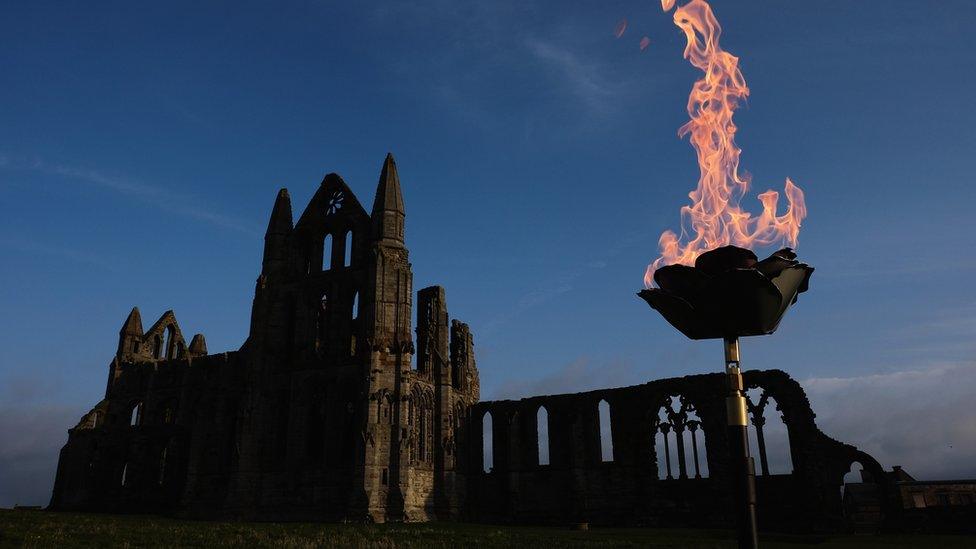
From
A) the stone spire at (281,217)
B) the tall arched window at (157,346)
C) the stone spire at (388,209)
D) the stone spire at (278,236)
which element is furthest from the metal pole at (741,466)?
the tall arched window at (157,346)

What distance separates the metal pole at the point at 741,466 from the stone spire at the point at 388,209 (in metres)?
34.5

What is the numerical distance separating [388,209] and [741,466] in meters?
35.7

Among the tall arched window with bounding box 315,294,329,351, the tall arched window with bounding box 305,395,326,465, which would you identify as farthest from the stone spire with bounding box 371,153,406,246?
the tall arched window with bounding box 305,395,326,465

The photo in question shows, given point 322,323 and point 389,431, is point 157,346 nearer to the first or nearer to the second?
point 322,323

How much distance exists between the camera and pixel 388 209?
38.3 metres

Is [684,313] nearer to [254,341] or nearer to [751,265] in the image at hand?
[751,265]

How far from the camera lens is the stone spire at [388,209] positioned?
37719mm

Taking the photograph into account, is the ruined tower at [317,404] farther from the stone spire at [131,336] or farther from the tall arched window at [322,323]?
the stone spire at [131,336]

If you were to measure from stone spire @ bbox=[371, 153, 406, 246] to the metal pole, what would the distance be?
34.5 metres

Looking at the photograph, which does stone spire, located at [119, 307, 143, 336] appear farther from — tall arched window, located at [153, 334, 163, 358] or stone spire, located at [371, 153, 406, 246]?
stone spire, located at [371, 153, 406, 246]

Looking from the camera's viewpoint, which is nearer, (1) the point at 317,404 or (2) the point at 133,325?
(1) the point at 317,404

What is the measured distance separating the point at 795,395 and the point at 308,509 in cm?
2462

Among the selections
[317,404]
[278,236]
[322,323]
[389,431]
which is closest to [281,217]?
[278,236]

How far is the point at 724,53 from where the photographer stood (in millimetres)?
5547
